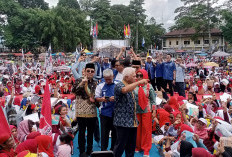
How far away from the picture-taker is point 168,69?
26.8ft

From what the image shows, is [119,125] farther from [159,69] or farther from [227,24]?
[227,24]

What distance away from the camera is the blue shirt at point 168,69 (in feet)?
26.6

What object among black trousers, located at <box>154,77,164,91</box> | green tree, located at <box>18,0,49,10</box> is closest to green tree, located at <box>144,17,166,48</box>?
green tree, located at <box>18,0,49,10</box>

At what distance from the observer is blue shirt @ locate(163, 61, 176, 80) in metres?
8.11

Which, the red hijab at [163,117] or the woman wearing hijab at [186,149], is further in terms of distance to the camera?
the red hijab at [163,117]

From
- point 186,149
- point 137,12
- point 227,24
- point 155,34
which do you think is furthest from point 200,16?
point 186,149

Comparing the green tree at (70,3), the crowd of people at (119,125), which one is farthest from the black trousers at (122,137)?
the green tree at (70,3)

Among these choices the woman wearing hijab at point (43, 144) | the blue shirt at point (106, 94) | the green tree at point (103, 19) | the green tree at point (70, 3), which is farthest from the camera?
the green tree at point (70, 3)

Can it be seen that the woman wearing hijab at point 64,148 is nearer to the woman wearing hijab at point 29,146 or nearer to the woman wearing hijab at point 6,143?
the woman wearing hijab at point 29,146

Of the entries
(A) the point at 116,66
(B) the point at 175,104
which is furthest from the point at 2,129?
(B) the point at 175,104

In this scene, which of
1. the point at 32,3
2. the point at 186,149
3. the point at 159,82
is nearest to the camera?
the point at 186,149

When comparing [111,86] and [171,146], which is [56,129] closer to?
[111,86]

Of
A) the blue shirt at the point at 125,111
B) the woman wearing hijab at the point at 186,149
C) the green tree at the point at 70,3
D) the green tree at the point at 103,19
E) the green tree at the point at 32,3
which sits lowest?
the woman wearing hijab at the point at 186,149

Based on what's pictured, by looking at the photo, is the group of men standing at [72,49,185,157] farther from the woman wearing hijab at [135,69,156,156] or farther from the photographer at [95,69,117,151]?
the woman wearing hijab at [135,69,156,156]
